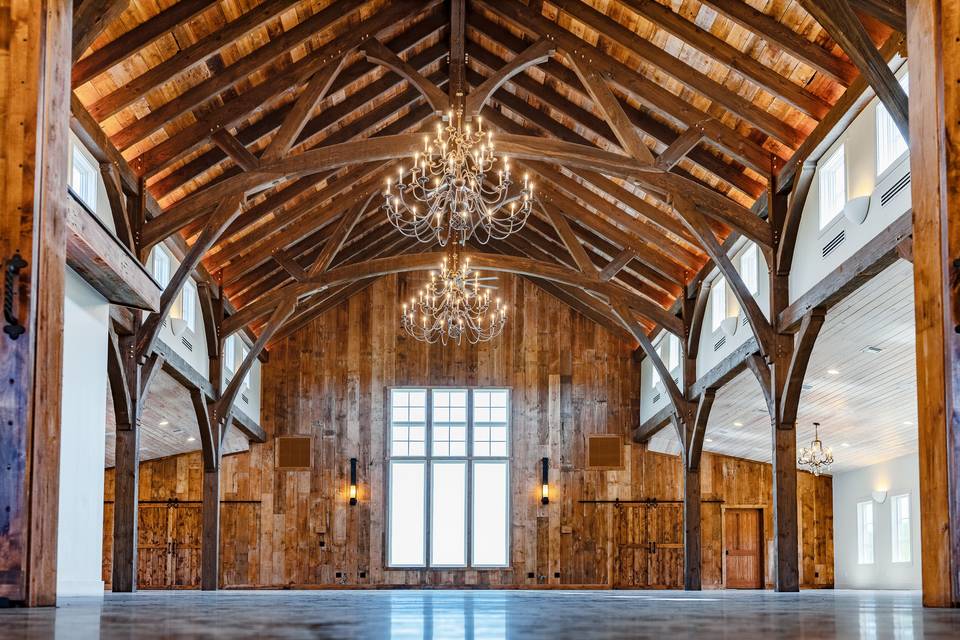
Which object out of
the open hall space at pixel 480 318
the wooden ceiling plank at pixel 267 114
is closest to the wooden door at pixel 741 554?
the open hall space at pixel 480 318

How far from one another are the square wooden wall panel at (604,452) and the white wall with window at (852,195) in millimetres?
9346

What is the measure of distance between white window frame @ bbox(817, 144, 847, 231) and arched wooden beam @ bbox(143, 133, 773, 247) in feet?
4.02

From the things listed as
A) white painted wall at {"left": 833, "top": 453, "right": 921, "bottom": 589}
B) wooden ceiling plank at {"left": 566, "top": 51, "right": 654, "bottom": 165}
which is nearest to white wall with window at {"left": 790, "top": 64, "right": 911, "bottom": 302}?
wooden ceiling plank at {"left": 566, "top": 51, "right": 654, "bottom": 165}

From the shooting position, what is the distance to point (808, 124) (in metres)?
12.1

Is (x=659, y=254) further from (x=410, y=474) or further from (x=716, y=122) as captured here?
(x=410, y=474)

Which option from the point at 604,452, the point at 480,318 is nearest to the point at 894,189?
the point at 480,318

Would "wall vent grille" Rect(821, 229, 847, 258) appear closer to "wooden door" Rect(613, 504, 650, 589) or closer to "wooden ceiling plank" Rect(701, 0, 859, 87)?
"wooden ceiling plank" Rect(701, 0, 859, 87)

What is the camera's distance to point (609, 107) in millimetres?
12852

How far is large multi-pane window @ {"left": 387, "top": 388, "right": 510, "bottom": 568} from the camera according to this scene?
21453 mm

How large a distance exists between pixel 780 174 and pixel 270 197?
7260 mm

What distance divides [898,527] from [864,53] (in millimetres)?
12931

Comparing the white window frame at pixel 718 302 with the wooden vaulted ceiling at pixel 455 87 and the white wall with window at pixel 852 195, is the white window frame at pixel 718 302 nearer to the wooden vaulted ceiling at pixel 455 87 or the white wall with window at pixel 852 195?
the wooden vaulted ceiling at pixel 455 87

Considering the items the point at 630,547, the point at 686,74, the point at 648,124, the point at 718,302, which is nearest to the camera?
the point at 686,74

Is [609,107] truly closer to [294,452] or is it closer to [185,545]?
[294,452]
